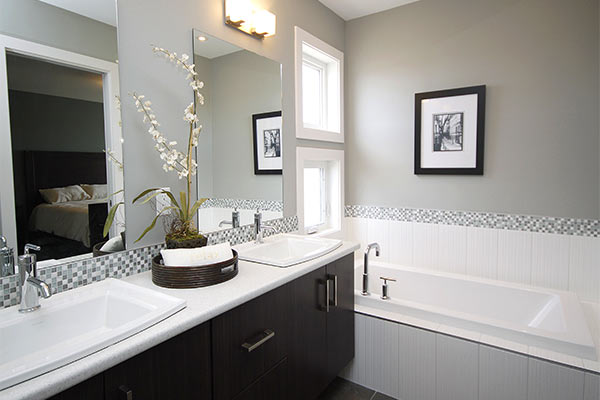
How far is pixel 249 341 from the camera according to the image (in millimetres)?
1354

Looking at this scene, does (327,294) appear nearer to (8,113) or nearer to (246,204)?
A: (246,204)

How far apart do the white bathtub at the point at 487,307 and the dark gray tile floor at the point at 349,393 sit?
492 millimetres

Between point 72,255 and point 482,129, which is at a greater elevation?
point 482,129

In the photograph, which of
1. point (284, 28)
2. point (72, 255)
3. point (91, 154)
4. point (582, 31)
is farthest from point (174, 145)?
point (582, 31)

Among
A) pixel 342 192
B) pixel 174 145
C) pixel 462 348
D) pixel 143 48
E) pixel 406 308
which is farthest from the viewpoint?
pixel 342 192

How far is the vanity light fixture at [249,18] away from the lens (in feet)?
6.60

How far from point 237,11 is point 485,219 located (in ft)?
7.35

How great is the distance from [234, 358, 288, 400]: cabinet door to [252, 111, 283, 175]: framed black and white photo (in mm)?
1152

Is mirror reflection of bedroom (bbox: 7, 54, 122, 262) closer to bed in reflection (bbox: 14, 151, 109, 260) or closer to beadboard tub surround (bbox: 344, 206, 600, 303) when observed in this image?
bed in reflection (bbox: 14, 151, 109, 260)

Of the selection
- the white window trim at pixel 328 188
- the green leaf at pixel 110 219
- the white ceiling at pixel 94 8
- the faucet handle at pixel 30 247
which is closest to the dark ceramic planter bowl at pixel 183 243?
the green leaf at pixel 110 219

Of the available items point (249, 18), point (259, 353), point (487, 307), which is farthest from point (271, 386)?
point (249, 18)

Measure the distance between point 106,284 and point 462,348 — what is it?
178 cm

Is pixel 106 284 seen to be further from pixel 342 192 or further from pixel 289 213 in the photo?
pixel 342 192

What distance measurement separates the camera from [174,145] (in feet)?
5.69
